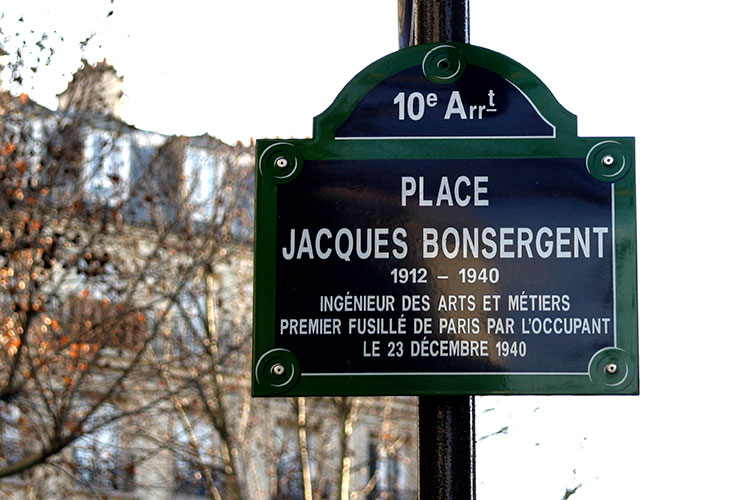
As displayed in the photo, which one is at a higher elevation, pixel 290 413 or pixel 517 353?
pixel 290 413

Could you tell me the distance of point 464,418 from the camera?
3.48m

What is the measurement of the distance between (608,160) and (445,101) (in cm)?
44

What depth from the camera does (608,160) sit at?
3559 mm

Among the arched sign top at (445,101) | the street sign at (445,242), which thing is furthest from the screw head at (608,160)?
the arched sign top at (445,101)

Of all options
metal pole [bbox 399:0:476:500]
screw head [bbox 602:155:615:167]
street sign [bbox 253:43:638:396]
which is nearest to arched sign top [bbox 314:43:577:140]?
street sign [bbox 253:43:638:396]

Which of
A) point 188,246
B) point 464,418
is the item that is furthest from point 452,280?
point 188,246

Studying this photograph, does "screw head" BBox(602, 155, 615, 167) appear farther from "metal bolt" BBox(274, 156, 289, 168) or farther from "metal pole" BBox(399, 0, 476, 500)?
"metal bolt" BBox(274, 156, 289, 168)

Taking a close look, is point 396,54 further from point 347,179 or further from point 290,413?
point 290,413

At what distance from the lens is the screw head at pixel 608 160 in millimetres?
3557

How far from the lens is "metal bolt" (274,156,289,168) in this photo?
3613 millimetres

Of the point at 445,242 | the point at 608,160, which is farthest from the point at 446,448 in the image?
the point at 608,160

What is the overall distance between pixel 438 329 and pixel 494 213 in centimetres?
32

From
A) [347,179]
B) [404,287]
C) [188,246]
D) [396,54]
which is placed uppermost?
[188,246]

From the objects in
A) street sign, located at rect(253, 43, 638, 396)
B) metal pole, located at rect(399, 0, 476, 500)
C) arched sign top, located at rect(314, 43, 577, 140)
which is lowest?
metal pole, located at rect(399, 0, 476, 500)
